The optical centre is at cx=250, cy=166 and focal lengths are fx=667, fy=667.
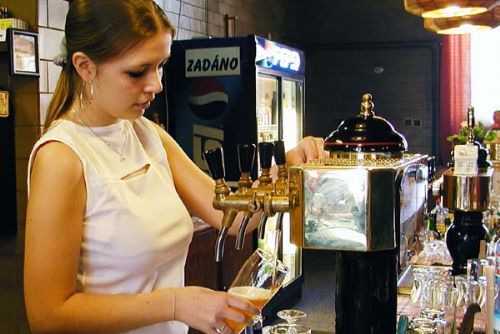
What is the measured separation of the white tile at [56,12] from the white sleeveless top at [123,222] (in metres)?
1.96

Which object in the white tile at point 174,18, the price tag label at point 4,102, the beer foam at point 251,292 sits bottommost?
the beer foam at point 251,292

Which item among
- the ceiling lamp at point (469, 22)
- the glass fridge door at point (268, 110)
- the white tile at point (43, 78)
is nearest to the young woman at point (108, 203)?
the white tile at point (43, 78)

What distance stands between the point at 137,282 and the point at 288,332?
43 centimetres

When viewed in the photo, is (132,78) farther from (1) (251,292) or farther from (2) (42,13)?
(2) (42,13)

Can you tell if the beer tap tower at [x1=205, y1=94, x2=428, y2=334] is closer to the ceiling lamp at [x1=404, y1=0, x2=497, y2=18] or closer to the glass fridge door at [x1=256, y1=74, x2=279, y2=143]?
the ceiling lamp at [x1=404, y1=0, x2=497, y2=18]

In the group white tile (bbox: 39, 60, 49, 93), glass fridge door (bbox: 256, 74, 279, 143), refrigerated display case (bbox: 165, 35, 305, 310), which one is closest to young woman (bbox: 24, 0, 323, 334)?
white tile (bbox: 39, 60, 49, 93)

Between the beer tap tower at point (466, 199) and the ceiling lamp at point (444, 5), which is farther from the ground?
the ceiling lamp at point (444, 5)

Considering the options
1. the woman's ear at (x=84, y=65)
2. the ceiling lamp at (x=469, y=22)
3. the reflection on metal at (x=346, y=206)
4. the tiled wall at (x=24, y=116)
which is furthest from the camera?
the ceiling lamp at (x=469, y=22)

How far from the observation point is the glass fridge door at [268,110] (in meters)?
4.95

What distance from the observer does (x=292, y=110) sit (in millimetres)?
5695

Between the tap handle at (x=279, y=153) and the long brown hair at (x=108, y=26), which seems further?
the long brown hair at (x=108, y=26)

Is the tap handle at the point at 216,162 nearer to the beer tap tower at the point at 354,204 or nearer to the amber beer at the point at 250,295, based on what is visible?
the beer tap tower at the point at 354,204

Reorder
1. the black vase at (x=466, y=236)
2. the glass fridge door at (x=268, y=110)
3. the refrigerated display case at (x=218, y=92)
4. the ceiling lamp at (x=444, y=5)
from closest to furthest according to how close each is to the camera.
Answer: the black vase at (x=466, y=236) < the ceiling lamp at (x=444, y=5) < the refrigerated display case at (x=218, y=92) < the glass fridge door at (x=268, y=110)

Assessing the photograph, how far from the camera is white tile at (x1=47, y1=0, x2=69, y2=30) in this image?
3400 millimetres
